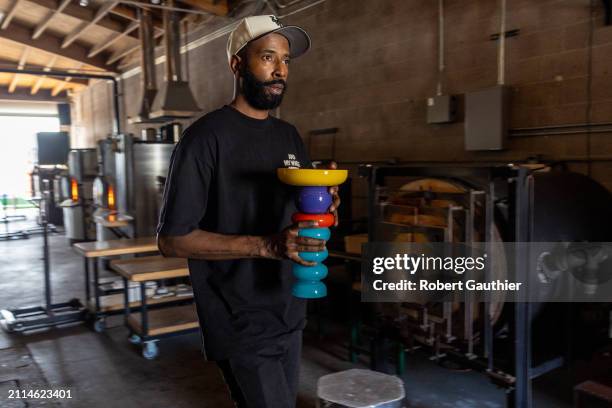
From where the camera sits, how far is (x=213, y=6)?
6492 mm

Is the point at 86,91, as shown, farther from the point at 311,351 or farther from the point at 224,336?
the point at 224,336

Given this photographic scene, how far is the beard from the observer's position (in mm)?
1474

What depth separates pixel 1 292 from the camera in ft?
18.5

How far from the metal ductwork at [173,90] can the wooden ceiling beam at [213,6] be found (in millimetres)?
307

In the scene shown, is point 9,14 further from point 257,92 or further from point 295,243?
point 295,243

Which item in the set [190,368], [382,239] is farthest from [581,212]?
[190,368]

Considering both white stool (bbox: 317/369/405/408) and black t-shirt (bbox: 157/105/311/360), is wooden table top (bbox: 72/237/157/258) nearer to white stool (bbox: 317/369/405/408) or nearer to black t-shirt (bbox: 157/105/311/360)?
white stool (bbox: 317/369/405/408)

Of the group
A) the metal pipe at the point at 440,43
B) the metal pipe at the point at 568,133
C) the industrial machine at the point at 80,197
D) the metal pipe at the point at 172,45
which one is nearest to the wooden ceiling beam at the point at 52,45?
the industrial machine at the point at 80,197

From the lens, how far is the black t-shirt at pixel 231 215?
4.47 ft

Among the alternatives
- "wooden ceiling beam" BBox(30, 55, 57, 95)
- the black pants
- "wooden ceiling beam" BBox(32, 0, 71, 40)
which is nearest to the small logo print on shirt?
the black pants

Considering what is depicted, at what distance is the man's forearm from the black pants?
29 centimetres

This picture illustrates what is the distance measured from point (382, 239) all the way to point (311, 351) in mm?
1325

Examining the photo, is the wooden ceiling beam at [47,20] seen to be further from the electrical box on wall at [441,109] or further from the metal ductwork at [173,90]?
the electrical box on wall at [441,109]

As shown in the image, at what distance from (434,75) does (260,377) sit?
3.16 meters
